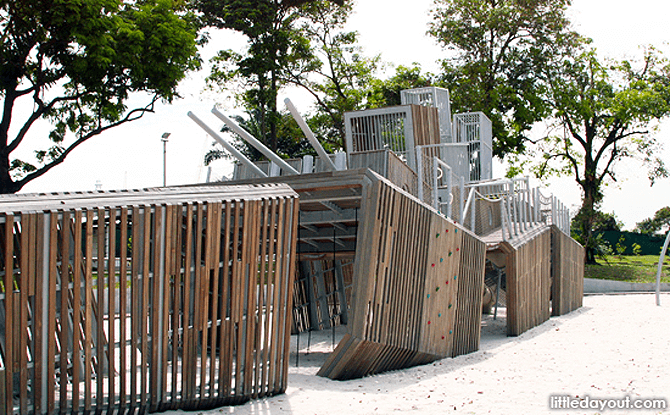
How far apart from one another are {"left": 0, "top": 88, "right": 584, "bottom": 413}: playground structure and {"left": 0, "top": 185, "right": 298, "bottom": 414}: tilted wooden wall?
2cm

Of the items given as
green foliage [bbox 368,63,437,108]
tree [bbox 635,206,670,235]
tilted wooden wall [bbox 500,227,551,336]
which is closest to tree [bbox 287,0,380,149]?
green foliage [bbox 368,63,437,108]

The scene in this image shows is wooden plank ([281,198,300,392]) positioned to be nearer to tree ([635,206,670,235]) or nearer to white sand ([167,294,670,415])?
white sand ([167,294,670,415])

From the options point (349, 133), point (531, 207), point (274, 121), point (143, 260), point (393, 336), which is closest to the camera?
point (143, 260)

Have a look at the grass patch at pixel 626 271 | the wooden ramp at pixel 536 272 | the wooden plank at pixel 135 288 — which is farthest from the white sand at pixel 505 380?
the grass patch at pixel 626 271

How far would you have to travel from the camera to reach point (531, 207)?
1728 centimetres

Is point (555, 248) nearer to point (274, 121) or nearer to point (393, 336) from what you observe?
point (393, 336)

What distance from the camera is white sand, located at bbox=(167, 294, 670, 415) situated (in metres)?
6.67

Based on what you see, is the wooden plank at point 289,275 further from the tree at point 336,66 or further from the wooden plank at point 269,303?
the tree at point 336,66

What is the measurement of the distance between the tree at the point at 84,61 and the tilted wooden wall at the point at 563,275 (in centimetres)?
1352

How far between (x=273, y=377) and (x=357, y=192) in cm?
291


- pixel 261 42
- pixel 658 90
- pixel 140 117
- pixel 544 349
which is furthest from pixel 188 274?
pixel 658 90

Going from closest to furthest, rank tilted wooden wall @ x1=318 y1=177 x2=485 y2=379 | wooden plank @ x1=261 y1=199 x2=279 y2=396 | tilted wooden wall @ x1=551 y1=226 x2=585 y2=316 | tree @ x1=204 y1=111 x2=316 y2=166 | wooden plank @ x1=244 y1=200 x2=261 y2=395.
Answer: wooden plank @ x1=244 y1=200 x2=261 y2=395 < wooden plank @ x1=261 y1=199 x2=279 y2=396 < tilted wooden wall @ x1=318 y1=177 x2=485 y2=379 < tilted wooden wall @ x1=551 y1=226 x2=585 y2=316 < tree @ x1=204 y1=111 x2=316 y2=166

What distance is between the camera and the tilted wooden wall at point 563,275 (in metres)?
18.2

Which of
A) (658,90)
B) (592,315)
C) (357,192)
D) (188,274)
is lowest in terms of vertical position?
(592,315)
